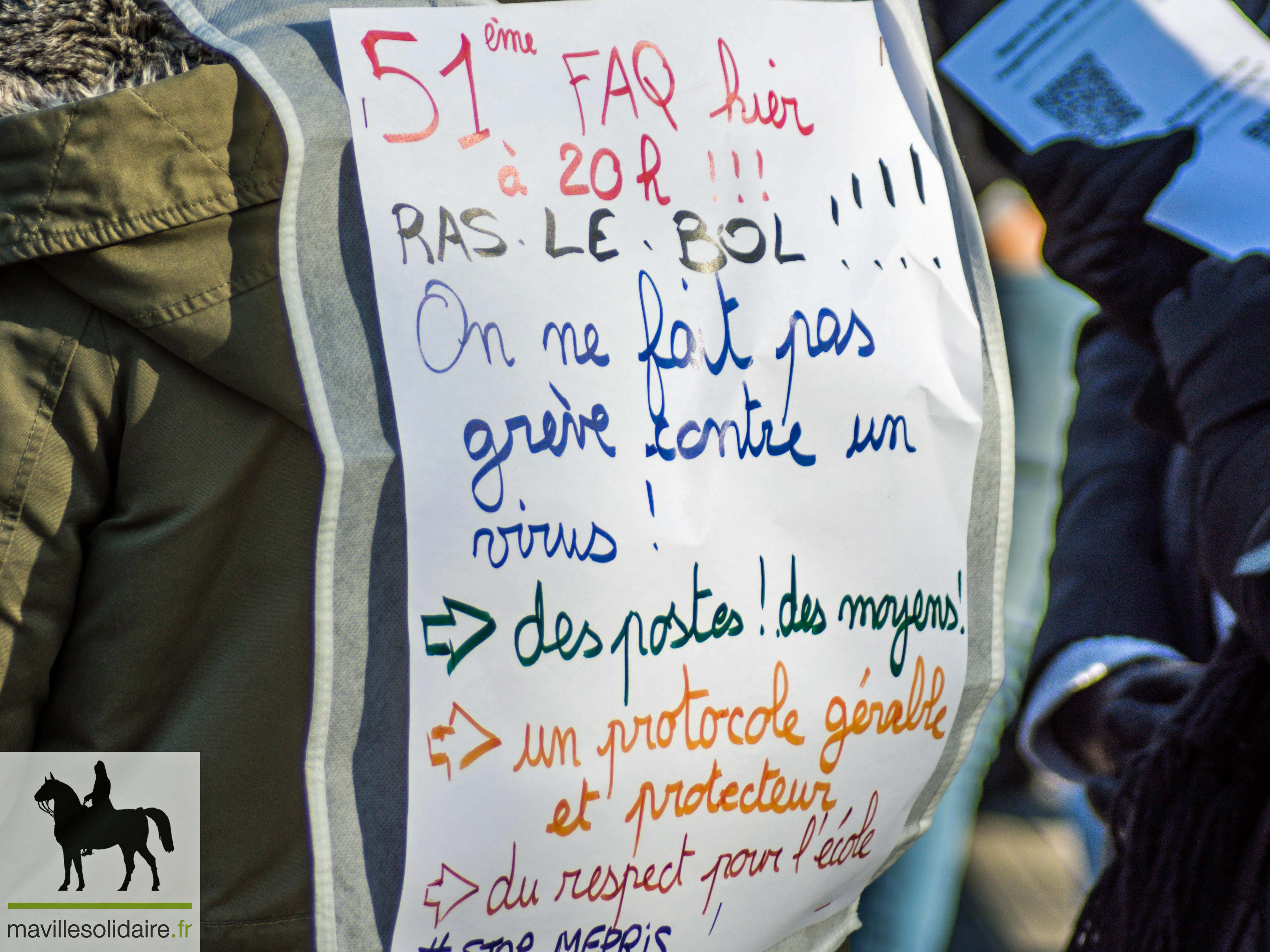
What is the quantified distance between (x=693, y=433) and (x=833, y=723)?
0.98 feet

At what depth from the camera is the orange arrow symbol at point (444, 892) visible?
31.0 inches

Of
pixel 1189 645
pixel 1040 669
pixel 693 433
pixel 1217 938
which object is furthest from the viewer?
pixel 1040 669

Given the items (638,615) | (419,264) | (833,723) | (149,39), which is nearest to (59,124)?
(149,39)

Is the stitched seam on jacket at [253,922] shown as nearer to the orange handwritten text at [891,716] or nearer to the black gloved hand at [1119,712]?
the orange handwritten text at [891,716]

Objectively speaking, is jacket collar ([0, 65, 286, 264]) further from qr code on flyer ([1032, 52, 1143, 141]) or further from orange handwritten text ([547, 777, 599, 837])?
qr code on flyer ([1032, 52, 1143, 141])

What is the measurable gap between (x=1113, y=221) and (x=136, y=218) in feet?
3.65

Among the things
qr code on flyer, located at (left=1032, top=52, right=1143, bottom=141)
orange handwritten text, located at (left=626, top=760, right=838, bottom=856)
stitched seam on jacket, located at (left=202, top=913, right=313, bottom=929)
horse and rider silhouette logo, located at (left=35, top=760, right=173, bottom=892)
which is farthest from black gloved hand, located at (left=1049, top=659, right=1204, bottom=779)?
horse and rider silhouette logo, located at (left=35, top=760, right=173, bottom=892)

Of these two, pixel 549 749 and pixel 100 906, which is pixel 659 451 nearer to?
pixel 549 749

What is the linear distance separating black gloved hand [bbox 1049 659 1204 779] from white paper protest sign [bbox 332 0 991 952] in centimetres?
42

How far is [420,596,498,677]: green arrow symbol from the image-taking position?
763 millimetres

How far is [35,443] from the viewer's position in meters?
0.73

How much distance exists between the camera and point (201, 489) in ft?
2.54

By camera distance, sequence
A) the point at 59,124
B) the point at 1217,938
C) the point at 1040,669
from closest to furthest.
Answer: the point at 59,124
the point at 1217,938
the point at 1040,669

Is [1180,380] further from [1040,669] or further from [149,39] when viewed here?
[149,39]
